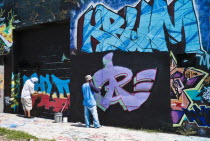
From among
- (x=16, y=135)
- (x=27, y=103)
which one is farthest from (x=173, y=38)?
(x=27, y=103)

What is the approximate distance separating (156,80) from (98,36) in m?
2.64

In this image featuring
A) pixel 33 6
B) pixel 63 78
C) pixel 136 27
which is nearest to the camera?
pixel 136 27

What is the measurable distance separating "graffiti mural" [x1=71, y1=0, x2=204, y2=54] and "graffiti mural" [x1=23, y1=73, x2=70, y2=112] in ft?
5.65

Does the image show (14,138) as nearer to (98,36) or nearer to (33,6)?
(98,36)

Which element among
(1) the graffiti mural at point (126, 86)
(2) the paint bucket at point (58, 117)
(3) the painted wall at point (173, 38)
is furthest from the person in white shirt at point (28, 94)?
(3) the painted wall at point (173, 38)

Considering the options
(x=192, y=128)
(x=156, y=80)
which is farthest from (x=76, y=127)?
(x=192, y=128)

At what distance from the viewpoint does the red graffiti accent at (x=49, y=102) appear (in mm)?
10077

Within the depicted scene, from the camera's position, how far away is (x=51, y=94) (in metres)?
10.5

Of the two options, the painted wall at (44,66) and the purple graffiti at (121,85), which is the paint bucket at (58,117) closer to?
the painted wall at (44,66)

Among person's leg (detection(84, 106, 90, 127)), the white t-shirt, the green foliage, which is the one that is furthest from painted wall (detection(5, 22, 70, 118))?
the green foliage

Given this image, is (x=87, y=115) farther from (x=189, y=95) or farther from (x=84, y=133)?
(x=189, y=95)

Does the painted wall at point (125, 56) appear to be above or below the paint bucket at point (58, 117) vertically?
above

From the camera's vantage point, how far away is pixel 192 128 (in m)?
7.18

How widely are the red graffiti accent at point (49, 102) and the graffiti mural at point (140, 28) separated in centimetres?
229
